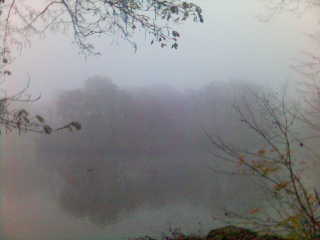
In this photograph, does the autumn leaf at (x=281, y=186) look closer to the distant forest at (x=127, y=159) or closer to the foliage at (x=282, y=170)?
the foliage at (x=282, y=170)

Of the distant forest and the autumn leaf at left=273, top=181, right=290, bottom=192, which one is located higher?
the distant forest

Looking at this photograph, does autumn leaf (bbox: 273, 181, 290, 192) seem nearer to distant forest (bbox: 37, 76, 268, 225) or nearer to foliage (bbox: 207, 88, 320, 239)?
foliage (bbox: 207, 88, 320, 239)

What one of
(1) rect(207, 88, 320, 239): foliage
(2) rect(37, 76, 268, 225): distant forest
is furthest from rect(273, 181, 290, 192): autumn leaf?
(2) rect(37, 76, 268, 225): distant forest

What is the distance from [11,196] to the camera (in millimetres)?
10578

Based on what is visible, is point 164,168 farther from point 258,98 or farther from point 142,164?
point 258,98

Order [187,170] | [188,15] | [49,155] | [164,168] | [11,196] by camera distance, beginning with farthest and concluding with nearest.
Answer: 1. [164,168]
2. [187,170]
3. [49,155]
4. [11,196]
5. [188,15]

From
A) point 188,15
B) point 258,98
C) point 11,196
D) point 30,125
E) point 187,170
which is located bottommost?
point 30,125

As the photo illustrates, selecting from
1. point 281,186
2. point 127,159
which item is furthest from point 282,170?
point 127,159

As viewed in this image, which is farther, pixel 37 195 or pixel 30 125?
pixel 37 195

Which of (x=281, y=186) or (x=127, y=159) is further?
(x=127, y=159)

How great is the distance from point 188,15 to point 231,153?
40.0 inches

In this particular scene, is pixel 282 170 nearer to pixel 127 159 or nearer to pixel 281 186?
pixel 281 186

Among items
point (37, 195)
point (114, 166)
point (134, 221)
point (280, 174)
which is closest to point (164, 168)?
point (114, 166)

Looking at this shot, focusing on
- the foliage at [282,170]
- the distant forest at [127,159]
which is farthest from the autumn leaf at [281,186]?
the distant forest at [127,159]
